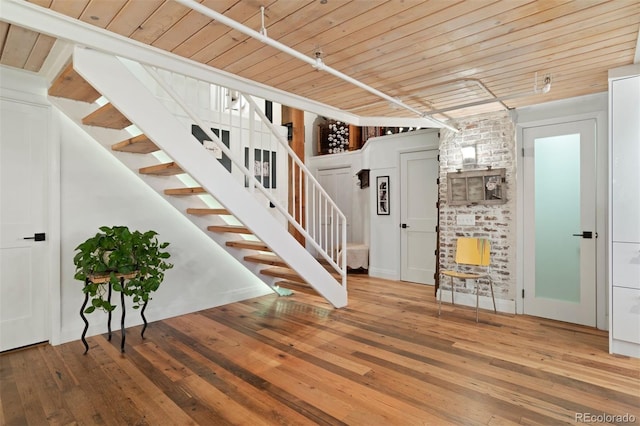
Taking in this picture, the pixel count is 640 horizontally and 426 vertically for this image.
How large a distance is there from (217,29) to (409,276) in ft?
15.7

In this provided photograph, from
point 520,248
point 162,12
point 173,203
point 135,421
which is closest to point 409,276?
point 520,248

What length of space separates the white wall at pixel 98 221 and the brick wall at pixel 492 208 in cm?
317

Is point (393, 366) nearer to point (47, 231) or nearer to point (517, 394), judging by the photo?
point (517, 394)

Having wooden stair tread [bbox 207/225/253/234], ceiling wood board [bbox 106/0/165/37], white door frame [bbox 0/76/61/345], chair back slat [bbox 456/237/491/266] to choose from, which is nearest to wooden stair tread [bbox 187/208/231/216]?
wooden stair tread [bbox 207/225/253/234]

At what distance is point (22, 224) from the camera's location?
10.3 ft

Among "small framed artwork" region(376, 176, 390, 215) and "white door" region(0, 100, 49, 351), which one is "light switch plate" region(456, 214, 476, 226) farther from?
"white door" region(0, 100, 49, 351)

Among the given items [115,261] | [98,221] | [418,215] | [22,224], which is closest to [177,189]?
[98,221]

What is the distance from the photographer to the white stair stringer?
240 cm

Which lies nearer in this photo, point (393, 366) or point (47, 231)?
point (393, 366)

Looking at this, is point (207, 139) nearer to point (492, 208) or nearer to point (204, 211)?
point (204, 211)

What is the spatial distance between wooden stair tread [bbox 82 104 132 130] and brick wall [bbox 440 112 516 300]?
12.7ft

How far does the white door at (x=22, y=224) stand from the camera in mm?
3057

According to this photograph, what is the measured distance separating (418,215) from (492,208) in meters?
1.54

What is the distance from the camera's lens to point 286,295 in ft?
16.3
